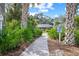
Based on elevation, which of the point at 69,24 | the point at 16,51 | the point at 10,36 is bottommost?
the point at 16,51

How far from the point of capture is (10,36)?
6.22 feet

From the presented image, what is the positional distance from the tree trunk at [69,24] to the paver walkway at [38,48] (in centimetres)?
22

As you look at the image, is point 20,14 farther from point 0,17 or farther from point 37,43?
point 37,43

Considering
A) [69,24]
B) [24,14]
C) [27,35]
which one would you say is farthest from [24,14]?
[69,24]

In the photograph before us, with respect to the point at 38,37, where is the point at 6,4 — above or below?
above

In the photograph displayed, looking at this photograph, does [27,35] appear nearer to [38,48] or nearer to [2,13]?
[38,48]

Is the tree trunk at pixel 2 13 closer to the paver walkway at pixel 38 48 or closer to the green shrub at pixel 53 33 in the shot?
the paver walkway at pixel 38 48

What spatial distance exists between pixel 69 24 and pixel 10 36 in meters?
0.61

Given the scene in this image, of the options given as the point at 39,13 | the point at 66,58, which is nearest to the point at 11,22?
the point at 39,13

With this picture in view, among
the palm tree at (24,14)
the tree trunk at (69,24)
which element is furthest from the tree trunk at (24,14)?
the tree trunk at (69,24)

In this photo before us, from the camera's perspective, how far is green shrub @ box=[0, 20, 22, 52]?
189cm

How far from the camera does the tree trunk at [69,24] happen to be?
1915mm

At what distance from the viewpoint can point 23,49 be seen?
6.32ft

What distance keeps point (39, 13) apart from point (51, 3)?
0.53 ft
